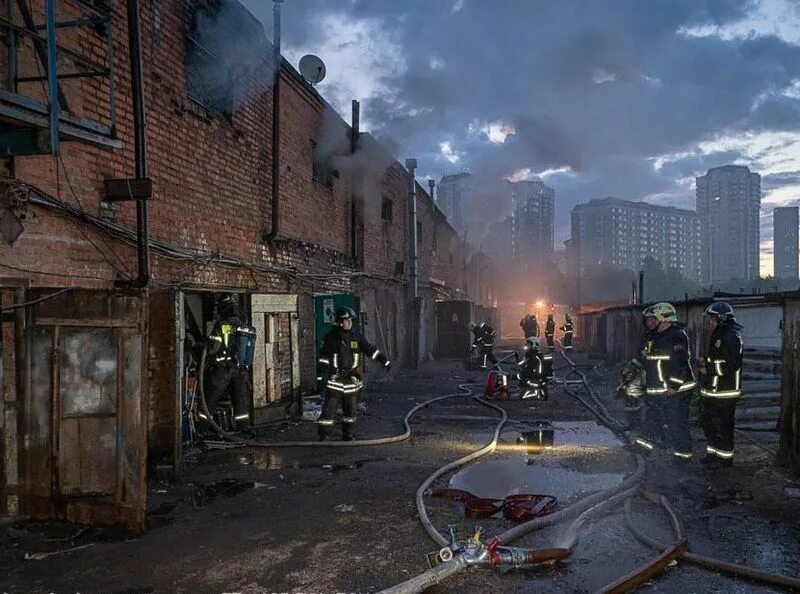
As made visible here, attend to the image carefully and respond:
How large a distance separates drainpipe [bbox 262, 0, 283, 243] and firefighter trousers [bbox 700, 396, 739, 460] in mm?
7028

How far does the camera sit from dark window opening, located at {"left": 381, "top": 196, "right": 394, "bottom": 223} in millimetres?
18145

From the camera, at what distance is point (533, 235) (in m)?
77.7

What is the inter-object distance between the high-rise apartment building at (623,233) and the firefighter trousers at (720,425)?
9556 cm

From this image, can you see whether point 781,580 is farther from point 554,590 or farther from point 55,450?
point 55,450

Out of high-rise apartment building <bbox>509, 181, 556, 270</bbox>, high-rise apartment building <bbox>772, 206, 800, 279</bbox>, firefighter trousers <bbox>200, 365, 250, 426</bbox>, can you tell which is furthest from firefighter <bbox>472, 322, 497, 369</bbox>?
high-rise apartment building <bbox>772, 206, 800, 279</bbox>

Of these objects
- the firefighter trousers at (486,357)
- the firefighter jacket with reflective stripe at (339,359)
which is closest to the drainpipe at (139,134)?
the firefighter jacket with reflective stripe at (339,359)

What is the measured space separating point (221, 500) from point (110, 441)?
1283 mm

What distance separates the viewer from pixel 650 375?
7105 millimetres

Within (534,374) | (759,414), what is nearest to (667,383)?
(759,414)

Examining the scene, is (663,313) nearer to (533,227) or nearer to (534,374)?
(534,374)

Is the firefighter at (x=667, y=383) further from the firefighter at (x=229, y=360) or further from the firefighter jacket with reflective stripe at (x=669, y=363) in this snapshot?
the firefighter at (x=229, y=360)

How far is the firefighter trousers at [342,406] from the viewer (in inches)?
321

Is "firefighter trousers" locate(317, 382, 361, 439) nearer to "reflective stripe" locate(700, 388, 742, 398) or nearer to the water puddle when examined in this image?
the water puddle

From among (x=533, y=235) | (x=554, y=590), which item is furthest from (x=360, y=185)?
(x=533, y=235)
